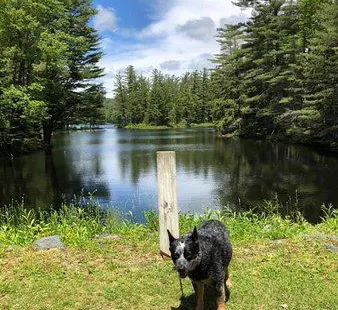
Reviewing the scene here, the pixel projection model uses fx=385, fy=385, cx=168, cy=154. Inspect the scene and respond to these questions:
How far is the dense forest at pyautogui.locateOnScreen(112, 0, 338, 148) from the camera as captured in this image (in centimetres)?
3291

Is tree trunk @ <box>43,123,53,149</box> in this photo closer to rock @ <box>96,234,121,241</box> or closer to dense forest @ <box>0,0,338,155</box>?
dense forest @ <box>0,0,338,155</box>

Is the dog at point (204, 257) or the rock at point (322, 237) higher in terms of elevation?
the dog at point (204, 257)

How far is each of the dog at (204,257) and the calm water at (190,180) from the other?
857cm

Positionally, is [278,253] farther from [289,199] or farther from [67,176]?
[67,176]

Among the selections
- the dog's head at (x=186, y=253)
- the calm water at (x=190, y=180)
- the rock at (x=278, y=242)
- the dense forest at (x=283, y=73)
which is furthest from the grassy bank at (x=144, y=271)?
the dense forest at (x=283, y=73)

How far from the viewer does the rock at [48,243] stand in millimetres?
7938

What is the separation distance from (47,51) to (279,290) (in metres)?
31.3

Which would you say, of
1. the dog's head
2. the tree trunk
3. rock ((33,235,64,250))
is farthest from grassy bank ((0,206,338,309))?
the tree trunk

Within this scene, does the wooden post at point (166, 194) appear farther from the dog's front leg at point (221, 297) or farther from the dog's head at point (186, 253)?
the dog's head at point (186, 253)

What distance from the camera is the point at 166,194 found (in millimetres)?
7148

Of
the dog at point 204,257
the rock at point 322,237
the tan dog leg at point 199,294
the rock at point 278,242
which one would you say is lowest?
the rock at point 278,242

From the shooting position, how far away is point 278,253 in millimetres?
7320

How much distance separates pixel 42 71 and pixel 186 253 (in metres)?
35.2

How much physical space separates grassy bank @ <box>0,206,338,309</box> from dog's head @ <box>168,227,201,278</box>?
1.26 m
